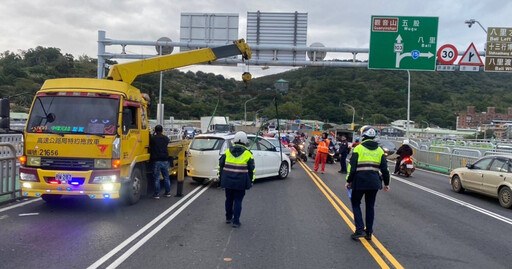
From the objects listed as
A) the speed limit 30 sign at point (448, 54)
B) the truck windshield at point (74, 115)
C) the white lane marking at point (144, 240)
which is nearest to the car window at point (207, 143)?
the white lane marking at point (144, 240)

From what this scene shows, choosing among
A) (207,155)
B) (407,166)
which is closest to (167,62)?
(207,155)

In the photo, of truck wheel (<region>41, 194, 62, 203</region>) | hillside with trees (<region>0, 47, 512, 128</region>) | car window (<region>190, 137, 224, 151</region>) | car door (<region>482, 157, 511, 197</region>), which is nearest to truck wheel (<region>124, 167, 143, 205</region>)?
truck wheel (<region>41, 194, 62, 203</region>)

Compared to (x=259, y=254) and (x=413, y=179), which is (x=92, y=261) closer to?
(x=259, y=254)

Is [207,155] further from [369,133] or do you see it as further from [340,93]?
[340,93]

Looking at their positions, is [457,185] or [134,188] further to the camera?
[457,185]

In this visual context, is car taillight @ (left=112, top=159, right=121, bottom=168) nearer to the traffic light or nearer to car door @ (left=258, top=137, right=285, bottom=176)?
the traffic light

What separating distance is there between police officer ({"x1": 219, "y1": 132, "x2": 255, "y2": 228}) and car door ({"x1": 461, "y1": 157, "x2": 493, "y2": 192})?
789cm

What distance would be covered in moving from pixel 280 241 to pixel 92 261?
9.21ft

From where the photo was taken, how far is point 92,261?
5086 millimetres

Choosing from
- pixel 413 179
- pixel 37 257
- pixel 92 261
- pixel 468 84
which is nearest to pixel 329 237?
pixel 92 261

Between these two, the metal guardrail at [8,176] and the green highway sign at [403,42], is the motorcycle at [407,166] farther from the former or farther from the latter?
the metal guardrail at [8,176]

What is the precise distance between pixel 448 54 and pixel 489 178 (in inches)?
399

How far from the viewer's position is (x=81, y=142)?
755cm

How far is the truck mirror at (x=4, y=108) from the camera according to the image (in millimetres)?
7882
